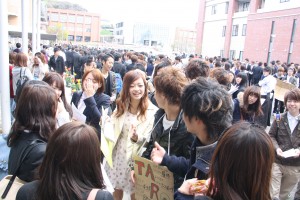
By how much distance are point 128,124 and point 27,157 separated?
147 cm

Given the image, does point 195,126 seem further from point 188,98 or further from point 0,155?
point 0,155

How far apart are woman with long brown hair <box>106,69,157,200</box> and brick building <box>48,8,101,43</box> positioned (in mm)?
90692

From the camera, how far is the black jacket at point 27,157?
5.86 ft

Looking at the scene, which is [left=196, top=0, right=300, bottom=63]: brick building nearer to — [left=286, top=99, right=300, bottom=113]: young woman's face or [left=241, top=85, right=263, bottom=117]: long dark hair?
[left=241, top=85, right=263, bottom=117]: long dark hair

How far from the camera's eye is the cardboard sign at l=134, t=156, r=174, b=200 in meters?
2.13

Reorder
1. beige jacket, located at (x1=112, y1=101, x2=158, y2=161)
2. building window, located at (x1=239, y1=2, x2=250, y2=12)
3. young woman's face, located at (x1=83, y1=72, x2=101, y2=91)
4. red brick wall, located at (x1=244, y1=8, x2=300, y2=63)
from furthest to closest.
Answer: building window, located at (x1=239, y1=2, x2=250, y2=12) → red brick wall, located at (x1=244, y1=8, x2=300, y2=63) → young woman's face, located at (x1=83, y1=72, x2=101, y2=91) → beige jacket, located at (x1=112, y1=101, x2=158, y2=161)

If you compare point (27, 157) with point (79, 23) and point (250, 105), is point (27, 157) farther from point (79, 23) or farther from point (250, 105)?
Answer: point (79, 23)

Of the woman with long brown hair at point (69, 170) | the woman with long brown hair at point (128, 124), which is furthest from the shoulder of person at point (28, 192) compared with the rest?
the woman with long brown hair at point (128, 124)

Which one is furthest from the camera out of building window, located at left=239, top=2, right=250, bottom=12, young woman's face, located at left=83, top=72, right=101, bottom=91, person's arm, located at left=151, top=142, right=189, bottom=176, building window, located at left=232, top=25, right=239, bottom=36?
building window, located at left=239, top=2, right=250, bottom=12

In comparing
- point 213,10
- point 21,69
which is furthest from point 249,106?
point 213,10

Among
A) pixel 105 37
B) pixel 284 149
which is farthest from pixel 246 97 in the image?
pixel 105 37

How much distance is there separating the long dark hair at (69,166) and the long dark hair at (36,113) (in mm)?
499

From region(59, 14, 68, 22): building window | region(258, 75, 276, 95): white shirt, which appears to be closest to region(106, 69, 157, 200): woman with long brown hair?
region(258, 75, 276, 95): white shirt

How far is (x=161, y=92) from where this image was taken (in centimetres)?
245
